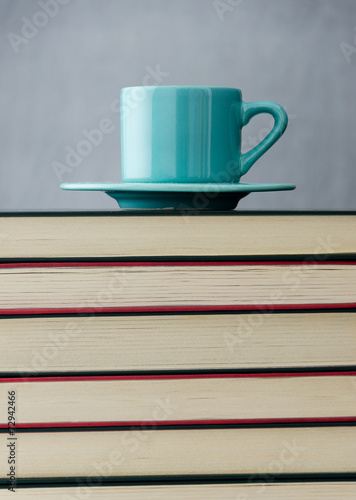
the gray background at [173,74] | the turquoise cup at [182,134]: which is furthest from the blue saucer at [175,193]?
the gray background at [173,74]

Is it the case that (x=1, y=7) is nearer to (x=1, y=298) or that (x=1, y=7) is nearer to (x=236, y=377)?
(x=1, y=298)

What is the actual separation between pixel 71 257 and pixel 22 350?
98 millimetres

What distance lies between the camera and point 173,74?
35.7 inches

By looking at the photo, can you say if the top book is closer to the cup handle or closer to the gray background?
the cup handle

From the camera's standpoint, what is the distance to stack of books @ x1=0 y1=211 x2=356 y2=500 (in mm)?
540

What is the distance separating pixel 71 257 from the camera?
54 cm

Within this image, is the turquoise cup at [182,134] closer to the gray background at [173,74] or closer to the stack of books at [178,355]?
the stack of books at [178,355]

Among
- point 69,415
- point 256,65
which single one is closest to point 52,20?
point 256,65

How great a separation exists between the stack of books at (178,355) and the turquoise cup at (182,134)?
10cm

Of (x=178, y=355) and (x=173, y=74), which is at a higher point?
(x=173, y=74)

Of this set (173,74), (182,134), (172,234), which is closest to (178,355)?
(172,234)

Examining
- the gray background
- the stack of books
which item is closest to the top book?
the stack of books

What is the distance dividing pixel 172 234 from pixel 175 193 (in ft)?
0.18

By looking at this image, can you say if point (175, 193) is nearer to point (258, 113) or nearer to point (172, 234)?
point (172, 234)
